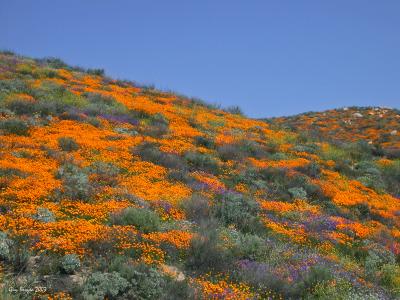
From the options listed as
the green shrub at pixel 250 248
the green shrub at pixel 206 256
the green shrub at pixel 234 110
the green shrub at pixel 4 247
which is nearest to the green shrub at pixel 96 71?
the green shrub at pixel 234 110

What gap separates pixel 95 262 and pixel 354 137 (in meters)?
32.5

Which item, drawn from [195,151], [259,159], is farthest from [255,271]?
[259,159]

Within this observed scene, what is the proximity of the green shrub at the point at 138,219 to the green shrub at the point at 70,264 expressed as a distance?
6.27 feet

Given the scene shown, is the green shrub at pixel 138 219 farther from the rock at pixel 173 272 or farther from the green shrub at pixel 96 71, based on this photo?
the green shrub at pixel 96 71

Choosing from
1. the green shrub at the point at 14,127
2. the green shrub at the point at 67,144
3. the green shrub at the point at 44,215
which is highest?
the green shrub at the point at 14,127

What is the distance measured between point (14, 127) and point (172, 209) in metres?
7.16

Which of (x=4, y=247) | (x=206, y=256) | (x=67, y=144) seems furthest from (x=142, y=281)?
(x=67, y=144)

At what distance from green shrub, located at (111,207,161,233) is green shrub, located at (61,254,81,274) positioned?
191 centimetres

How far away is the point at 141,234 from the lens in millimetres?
8438

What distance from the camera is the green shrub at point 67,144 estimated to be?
1367cm

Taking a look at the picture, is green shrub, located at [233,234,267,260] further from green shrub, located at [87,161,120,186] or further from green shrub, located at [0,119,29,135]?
green shrub, located at [0,119,29,135]

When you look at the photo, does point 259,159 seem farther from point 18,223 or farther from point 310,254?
point 18,223

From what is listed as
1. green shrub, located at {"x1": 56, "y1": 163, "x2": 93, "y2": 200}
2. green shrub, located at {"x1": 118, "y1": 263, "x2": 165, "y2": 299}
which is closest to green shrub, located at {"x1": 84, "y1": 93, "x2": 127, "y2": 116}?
green shrub, located at {"x1": 56, "y1": 163, "x2": 93, "y2": 200}

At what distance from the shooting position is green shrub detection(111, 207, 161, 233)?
8906mm
